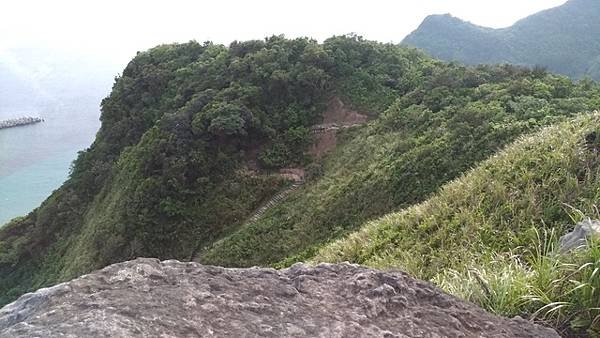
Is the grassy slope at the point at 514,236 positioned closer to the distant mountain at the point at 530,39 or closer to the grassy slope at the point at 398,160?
the grassy slope at the point at 398,160

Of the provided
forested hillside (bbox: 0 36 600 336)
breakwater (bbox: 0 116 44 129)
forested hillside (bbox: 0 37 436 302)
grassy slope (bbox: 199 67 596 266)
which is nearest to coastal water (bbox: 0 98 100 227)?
breakwater (bbox: 0 116 44 129)

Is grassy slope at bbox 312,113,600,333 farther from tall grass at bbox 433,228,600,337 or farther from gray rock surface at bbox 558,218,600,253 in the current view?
gray rock surface at bbox 558,218,600,253

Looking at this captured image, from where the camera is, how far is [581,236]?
3496 millimetres

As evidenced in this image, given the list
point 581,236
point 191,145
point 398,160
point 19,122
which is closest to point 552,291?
point 581,236

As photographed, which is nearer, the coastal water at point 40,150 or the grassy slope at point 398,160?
the grassy slope at point 398,160

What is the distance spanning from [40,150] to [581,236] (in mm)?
70672

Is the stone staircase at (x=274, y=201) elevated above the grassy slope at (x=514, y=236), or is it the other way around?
the grassy slope at (x=514, y=236)

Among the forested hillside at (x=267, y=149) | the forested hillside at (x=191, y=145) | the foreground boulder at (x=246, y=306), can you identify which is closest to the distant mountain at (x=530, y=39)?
the forested hillside at (x=191, y=145)

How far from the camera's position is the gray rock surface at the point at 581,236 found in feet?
11.0

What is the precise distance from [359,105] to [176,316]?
21679mm

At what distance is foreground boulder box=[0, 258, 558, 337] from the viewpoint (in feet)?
7.50

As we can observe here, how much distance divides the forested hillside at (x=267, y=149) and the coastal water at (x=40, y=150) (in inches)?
877

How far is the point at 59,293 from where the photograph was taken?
2.46m

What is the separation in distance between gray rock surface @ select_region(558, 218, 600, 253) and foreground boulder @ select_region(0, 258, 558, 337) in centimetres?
84
